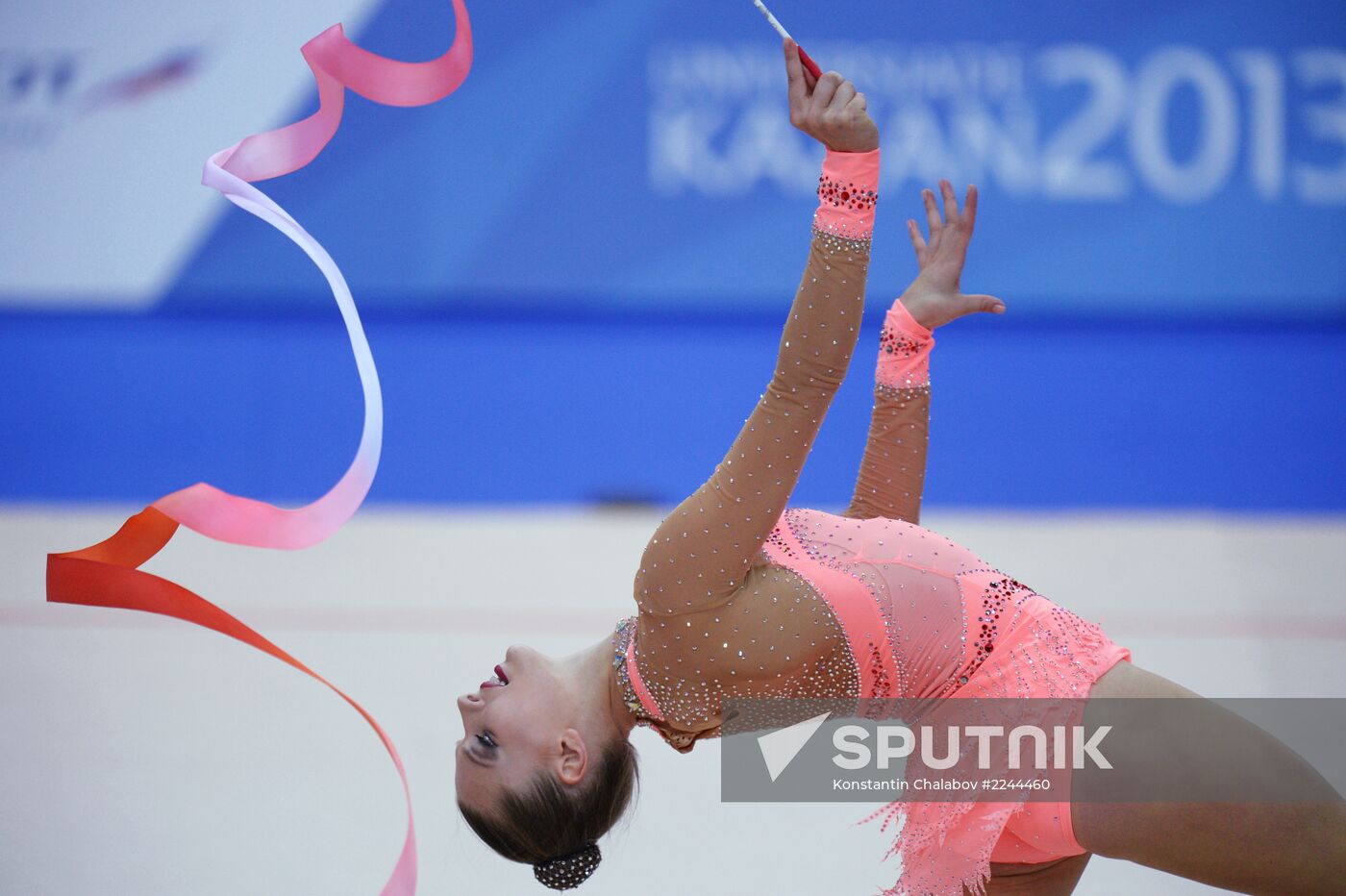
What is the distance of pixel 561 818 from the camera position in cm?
166

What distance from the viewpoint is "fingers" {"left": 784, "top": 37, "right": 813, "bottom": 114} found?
1381 millimetres

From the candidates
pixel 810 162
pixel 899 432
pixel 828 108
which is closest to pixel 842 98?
pixel 828 108

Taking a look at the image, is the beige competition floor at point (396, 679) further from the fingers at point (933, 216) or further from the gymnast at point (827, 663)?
the fingers at point (933, 216)

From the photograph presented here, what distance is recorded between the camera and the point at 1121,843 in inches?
58.7

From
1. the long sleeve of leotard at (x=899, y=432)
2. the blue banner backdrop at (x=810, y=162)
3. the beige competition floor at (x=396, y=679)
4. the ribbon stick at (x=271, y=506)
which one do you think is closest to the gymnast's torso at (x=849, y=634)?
the long sleeve of leotard at (x=899, y=432)

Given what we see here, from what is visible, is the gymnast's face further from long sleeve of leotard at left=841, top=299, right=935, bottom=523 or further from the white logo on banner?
the white logo on banner

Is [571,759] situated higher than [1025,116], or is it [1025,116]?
[1025,116]

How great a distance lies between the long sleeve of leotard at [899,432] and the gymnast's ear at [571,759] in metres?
0.49

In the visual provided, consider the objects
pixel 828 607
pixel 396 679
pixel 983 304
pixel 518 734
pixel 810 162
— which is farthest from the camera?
pixel 810 162

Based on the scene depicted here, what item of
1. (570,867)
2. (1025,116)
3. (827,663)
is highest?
(1025,116)

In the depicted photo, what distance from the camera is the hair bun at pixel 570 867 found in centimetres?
169

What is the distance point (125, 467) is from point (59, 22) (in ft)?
4.49

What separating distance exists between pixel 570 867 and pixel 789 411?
2.17 feet

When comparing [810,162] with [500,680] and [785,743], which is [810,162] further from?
[500,680]
